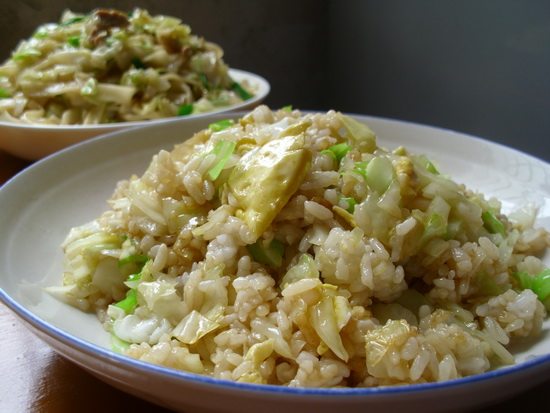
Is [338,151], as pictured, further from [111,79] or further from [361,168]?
[111,79]

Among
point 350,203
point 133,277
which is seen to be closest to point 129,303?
point 133,277

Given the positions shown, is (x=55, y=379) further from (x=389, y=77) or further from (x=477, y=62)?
(x=389, y=77)

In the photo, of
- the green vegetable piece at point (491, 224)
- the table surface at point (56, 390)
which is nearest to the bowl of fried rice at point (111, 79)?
the table surface at point (56, 390)

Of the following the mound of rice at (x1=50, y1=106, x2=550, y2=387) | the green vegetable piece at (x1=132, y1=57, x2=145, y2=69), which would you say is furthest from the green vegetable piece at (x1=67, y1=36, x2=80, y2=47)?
the mound of rice at (x1=50, y1=106, x2=550, y2=387)

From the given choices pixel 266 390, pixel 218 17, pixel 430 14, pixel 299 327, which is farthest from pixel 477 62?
pixel 266 390

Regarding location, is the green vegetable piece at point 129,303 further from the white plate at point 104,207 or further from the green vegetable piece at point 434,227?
the green vegetable piece at point 434,227

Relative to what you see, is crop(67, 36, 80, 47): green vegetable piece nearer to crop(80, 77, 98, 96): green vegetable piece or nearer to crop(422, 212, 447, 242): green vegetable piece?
crop(80, 77, 98, 96): green vegetable piece
